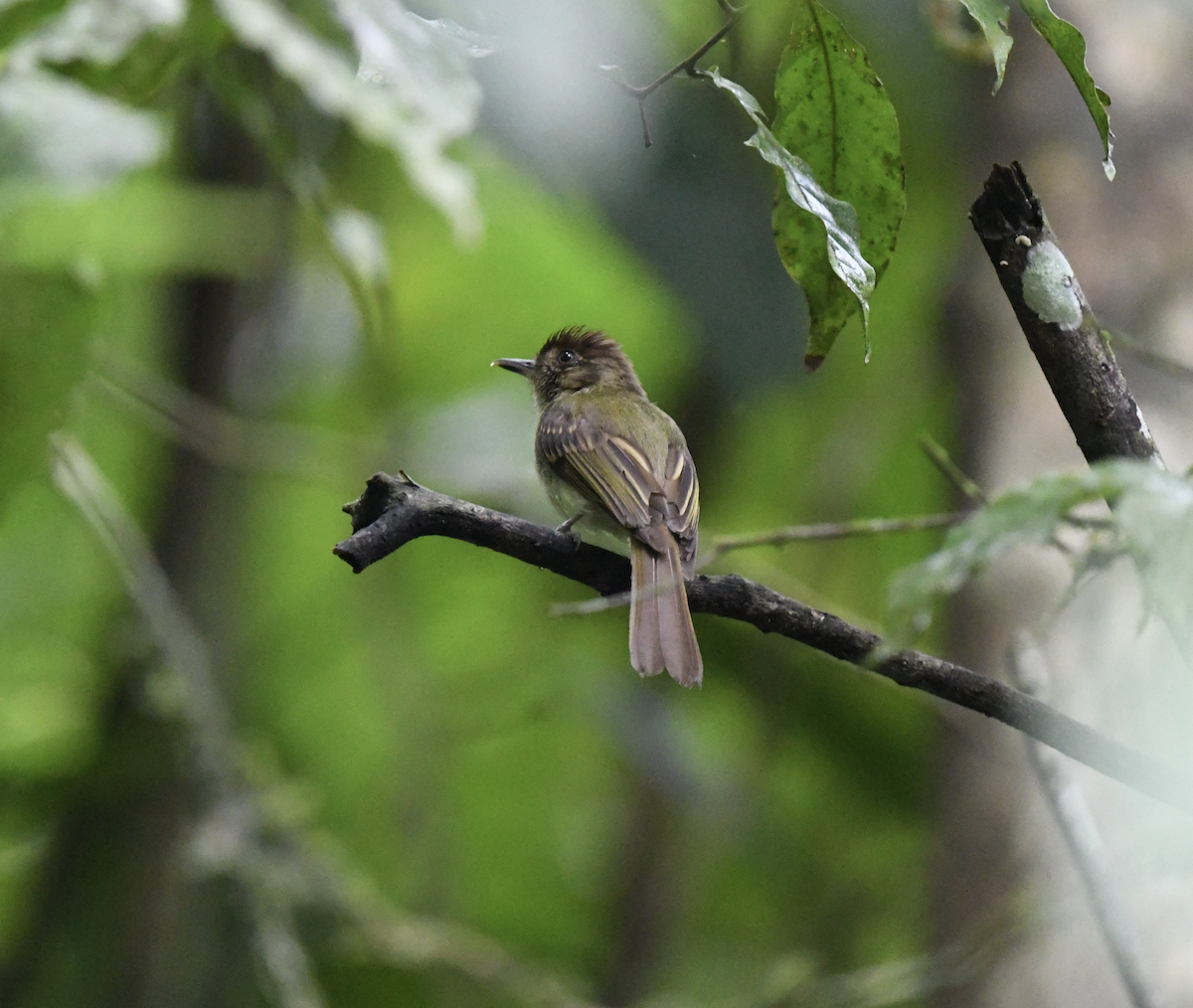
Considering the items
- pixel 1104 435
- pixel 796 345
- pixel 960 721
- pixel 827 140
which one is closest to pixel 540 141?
pixel 796 345

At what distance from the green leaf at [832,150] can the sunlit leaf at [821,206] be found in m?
0.01

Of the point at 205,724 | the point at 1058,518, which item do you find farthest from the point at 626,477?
the point at 1058,518

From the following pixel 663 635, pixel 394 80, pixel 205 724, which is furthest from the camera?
pixel 205 724

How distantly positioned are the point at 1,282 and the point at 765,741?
3.00 meters

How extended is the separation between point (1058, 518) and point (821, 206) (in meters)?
0.49

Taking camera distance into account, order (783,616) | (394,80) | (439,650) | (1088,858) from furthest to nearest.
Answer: (439,650) < (1088,858) < (394,80) < (783,616)

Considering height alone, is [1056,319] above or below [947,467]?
above

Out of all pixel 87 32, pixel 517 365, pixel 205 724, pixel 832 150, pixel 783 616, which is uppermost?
pixel 832 150

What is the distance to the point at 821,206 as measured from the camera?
4.61 feet

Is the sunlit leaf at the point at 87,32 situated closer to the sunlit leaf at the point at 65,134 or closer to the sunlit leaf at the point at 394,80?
the sunlit leaf at the point at 65,134

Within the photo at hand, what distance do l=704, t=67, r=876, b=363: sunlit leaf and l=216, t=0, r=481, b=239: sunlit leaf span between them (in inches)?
18.2

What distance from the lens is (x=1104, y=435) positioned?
1.40 meters

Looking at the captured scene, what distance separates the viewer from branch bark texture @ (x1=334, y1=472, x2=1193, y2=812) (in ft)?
4.25

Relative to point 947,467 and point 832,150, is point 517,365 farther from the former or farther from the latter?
point 832,150
